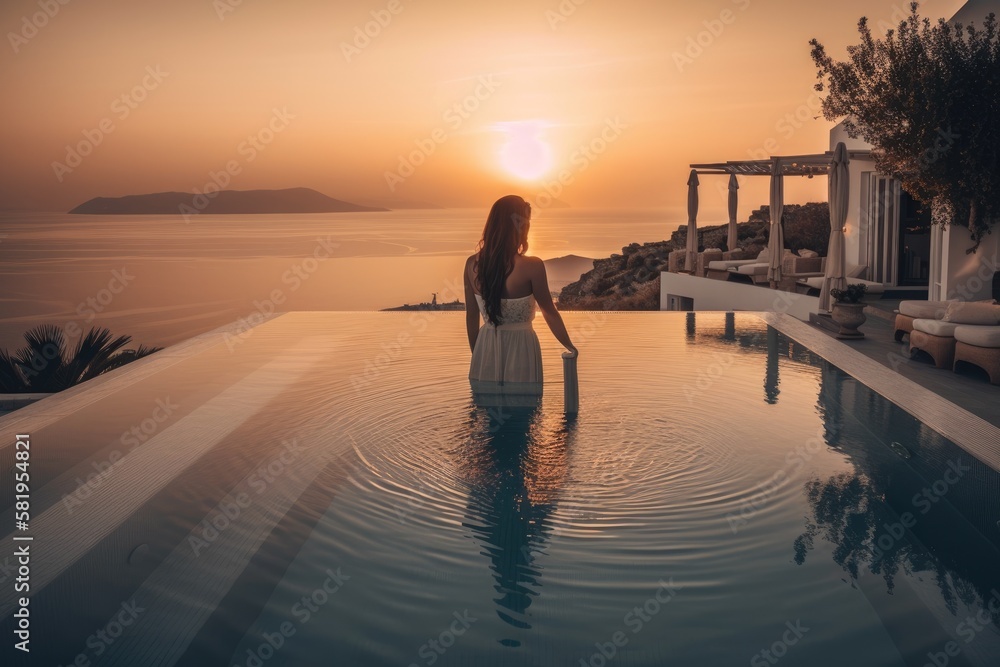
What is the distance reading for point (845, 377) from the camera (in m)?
6.87

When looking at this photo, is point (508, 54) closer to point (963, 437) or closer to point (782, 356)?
point (782, 356)

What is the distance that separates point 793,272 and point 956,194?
4.63m

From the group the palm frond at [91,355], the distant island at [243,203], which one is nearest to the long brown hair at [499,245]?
the palm frond at [91,355]

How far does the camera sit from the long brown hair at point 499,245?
5184mm

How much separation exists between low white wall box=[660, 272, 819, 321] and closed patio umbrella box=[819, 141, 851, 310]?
91 cm

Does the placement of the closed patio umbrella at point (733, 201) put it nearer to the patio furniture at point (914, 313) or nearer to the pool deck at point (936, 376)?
the pool deck at point (936, 376)

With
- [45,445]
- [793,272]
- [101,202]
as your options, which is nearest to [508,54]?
[793,272]

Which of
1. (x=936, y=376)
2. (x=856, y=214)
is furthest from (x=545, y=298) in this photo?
(x=856, y=214)

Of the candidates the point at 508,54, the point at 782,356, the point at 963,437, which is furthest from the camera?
the point at 508,54

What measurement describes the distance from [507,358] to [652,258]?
1004 inches

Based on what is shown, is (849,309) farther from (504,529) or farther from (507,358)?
(504,529)

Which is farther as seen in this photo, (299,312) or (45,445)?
(299,312)

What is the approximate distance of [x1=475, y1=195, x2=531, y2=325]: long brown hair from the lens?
17.0 ft

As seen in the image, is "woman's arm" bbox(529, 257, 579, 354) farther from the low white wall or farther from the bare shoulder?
the low white wall
